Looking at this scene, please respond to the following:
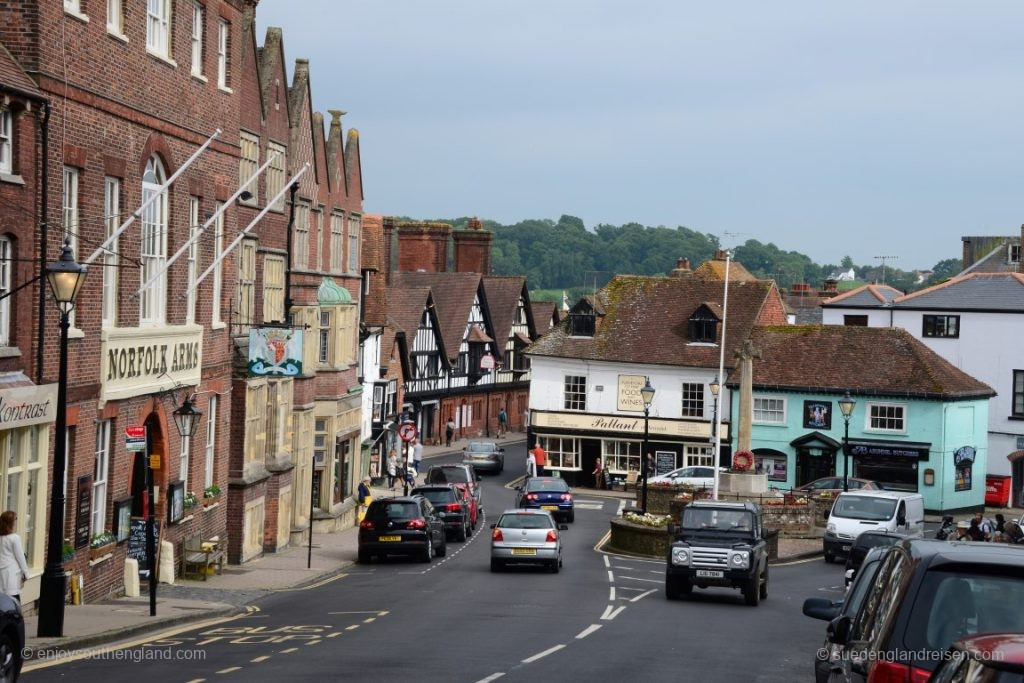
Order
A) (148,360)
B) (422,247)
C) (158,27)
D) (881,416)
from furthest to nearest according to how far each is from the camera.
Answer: (422,247)
(881,416)
(158,27)
(148,360)

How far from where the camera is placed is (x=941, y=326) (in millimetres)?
70312

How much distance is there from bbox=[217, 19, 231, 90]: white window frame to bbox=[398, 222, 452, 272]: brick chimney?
57.2 meters

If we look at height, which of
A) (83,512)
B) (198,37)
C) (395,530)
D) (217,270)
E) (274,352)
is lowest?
(395,530)

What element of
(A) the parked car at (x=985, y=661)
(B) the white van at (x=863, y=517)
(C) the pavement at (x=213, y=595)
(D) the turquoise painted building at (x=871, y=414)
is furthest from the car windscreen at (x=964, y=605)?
(D) the turquoise painted building at (x=871, y=414)

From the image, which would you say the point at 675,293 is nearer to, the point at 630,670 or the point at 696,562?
the point at 696,562

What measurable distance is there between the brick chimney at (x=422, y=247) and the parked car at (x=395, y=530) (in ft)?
177

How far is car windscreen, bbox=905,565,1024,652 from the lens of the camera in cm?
904

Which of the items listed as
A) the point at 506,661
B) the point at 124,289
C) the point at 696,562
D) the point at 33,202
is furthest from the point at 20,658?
the point at 696,562

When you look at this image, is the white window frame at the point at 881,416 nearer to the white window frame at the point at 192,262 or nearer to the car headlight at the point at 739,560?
the car headlight at the point at 739,560

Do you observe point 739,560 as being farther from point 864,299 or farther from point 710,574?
point 864,299

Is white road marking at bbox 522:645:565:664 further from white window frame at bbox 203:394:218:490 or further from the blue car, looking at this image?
the blue car

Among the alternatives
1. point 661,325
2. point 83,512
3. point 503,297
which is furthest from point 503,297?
point 83,512

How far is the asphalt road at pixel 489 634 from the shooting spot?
17.9m

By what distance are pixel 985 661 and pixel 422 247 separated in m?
85.4
